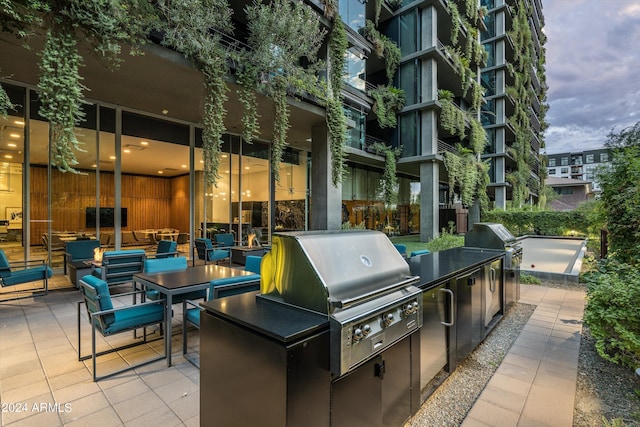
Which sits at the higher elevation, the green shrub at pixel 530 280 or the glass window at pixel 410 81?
the glass window at pixel 410 81

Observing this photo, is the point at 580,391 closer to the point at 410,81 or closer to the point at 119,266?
the point at 119,266

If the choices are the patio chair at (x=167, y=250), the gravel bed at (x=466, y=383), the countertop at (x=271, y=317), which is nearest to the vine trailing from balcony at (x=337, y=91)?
the patio chair at (x=167, y=250)

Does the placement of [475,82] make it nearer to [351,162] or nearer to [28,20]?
[351,162]

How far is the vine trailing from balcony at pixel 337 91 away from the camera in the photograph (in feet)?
29.2

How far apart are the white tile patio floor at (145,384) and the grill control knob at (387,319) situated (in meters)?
1.24

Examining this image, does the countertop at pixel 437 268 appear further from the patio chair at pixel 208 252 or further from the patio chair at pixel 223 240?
the patio chair at pixel 223 240

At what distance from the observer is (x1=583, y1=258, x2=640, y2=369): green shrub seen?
2.36 meters

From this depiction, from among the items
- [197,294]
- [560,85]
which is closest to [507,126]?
[197,294]

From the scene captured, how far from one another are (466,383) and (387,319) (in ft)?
5.76

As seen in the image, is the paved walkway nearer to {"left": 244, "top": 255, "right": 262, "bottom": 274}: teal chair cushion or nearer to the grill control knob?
the grill control knob

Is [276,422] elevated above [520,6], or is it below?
below

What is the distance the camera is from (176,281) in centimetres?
320

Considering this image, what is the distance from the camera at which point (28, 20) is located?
3680mm

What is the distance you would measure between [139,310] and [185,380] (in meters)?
0.89
